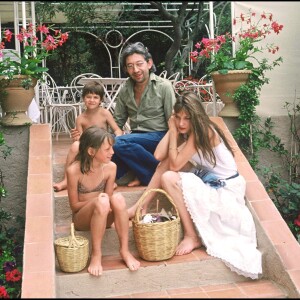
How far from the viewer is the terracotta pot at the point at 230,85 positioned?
5.15 m

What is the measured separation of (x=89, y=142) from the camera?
3.75 meters

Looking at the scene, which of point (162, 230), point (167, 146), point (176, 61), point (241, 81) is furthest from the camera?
point (176, 61)

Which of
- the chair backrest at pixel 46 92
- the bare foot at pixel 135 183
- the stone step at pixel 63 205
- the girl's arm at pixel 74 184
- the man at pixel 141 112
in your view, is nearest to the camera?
the girl's arm at pixel 74 184

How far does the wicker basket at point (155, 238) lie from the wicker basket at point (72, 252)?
0.37 metres

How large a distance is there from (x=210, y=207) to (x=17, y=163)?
1932 mm

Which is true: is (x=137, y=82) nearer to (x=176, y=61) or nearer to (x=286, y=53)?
(x=286, y=53)

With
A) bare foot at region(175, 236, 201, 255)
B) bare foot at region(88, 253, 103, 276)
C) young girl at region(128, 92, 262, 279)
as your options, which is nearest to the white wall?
young girl at region(128, 92, 262, 279)

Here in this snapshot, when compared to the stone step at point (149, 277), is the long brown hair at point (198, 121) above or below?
above

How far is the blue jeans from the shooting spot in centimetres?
461

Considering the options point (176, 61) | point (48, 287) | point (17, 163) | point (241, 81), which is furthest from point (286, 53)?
point (176, 61)

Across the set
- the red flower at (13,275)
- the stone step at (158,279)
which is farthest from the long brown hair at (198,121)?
the red flower at (13,275)

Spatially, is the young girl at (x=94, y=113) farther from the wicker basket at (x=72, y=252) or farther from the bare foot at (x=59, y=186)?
the wicker basket at (x=72, y=252)

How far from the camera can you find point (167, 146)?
13.6 ft

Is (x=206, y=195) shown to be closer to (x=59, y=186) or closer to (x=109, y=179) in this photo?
(x=109, y=179)
